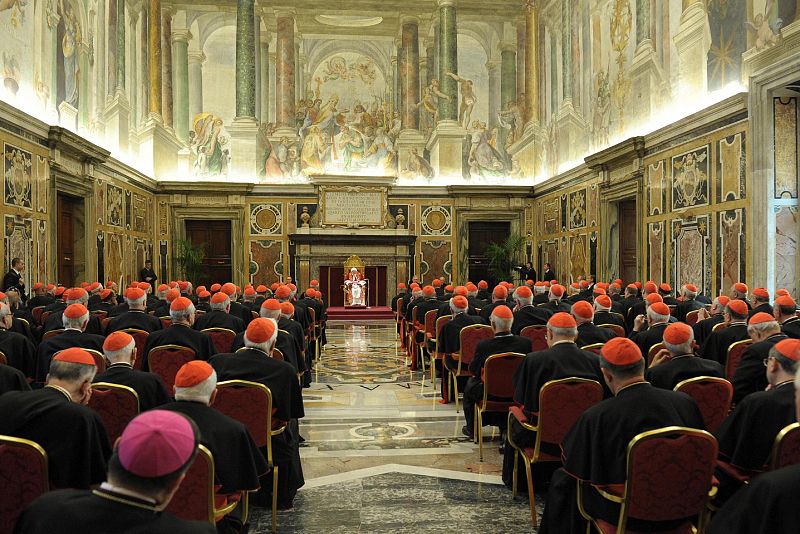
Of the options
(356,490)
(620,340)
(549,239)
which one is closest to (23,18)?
(356,490)

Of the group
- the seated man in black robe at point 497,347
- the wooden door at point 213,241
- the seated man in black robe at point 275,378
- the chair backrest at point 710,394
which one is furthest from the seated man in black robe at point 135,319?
the wooden door at point 213,241

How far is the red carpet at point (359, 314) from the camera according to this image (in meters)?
20.6

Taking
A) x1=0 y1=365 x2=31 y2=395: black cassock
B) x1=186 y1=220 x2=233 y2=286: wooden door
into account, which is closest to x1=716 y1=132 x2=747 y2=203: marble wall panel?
x1=0 y1=365 x2=31 y2=395: black cassock

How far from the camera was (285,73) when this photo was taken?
22797 mm

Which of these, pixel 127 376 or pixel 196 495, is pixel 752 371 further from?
pixel 127 376

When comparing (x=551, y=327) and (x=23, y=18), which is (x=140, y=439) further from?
(x=23, y=18)

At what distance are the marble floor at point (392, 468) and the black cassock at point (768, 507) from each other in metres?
2.69

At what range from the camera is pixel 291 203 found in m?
21.8

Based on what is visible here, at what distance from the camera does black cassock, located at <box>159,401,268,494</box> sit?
3.24 m

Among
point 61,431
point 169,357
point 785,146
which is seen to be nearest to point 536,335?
point 169,357

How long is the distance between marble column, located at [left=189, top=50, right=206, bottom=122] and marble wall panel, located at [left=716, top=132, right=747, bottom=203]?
17795 millimetres

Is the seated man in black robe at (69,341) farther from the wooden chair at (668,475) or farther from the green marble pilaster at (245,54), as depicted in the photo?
the green marble pilaster at (245,54)

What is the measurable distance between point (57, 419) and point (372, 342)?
11.7 m

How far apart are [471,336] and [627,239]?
391 inches
